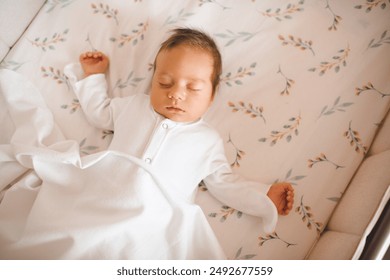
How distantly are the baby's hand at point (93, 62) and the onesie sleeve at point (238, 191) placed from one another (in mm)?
545

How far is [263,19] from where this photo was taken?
1327 millimetres

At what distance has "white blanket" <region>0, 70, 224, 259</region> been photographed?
2.94 ft

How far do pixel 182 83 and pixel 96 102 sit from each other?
0.35m

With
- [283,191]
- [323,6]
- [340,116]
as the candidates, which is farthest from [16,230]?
[323,6]

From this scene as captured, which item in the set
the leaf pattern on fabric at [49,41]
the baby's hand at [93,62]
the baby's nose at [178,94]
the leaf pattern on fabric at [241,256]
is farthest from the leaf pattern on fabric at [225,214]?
the leaf pattern on fabric at [49,41]

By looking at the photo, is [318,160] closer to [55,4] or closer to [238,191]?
[238,191]

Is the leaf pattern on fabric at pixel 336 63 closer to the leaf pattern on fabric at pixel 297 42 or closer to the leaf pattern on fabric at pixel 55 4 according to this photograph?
the leaf pattern on fabric at pixel 297 42

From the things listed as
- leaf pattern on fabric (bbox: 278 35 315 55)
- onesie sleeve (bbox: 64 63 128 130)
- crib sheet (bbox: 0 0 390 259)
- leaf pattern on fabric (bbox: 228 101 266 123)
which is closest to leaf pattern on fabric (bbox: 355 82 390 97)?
crib sheet (bbox: 0 0 390 259)

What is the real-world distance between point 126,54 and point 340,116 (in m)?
0.85

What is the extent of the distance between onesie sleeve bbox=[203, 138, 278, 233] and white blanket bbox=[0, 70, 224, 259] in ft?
0.42
